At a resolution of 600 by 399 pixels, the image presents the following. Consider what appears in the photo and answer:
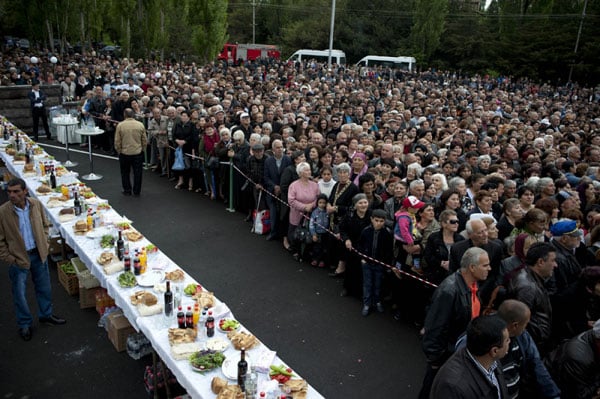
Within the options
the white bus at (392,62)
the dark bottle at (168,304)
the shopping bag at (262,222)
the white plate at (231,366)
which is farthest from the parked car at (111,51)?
the white plate at (231,366)

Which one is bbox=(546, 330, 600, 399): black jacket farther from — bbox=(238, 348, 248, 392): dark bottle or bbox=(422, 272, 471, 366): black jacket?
bbox=(238, 348, 248, 392): dark bottle

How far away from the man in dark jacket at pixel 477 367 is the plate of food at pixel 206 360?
202 centimetres

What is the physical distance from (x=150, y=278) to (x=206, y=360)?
5.96ft

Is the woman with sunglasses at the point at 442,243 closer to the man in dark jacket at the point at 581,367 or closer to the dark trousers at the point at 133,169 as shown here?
the man in dark jacket at the point at 581,367

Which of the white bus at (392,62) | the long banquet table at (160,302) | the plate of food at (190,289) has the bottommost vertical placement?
the long banquet table at (160,302)

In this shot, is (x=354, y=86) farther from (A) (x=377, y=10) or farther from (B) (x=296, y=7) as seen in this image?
(B) (x=296, y=7)

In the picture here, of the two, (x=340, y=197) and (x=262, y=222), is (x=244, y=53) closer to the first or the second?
(x=262, y=222)

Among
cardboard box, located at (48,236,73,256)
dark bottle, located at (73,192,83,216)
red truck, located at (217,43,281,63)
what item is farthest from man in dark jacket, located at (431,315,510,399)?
red truck, located at (217,43,281,63)

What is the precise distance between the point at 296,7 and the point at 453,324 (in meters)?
58.8

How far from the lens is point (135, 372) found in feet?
18.1

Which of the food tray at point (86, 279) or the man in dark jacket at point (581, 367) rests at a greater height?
the man in dark jacket at point (581, 367)

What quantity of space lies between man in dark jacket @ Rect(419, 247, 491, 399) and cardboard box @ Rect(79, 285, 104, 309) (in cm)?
475

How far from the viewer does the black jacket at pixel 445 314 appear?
4.29 metres

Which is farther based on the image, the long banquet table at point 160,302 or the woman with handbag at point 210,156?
the woman with handbag at point 210,156
